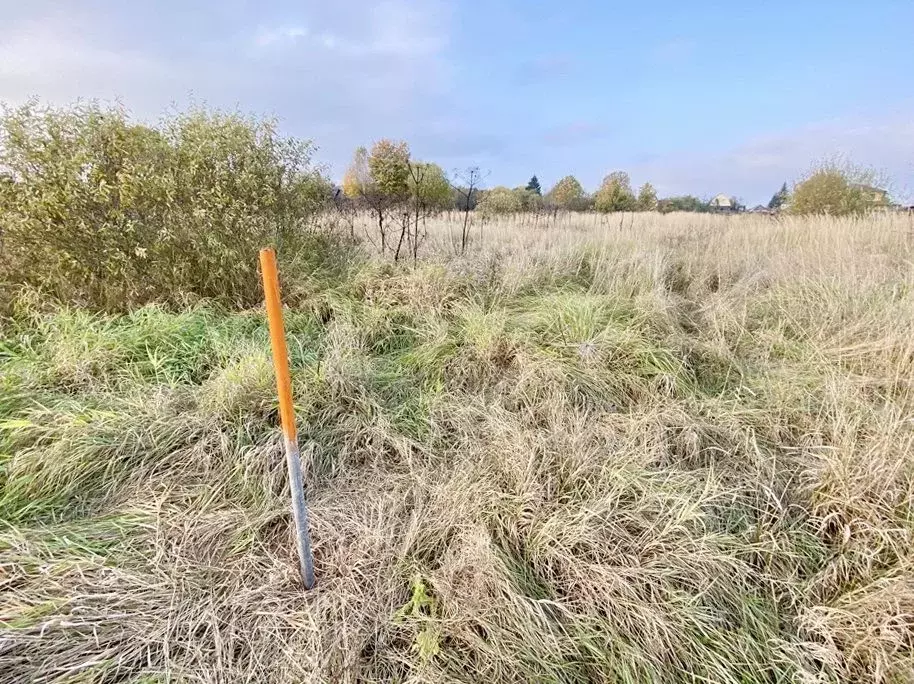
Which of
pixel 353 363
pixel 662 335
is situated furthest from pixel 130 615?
pixel 662 335

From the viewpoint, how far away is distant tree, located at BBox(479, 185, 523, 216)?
385 inches

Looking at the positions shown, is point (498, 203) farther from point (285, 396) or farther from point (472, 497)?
point (285, 396)

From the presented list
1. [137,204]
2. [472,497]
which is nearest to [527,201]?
[137,204]

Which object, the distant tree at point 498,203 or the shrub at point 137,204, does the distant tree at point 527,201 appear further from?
the shrub at point 137,204

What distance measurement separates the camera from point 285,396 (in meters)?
1.24

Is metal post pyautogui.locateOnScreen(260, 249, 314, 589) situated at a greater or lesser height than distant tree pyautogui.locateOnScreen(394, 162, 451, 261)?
lesser

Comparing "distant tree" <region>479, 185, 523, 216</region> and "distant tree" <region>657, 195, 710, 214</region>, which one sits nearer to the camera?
"distant tree" <region>479, 185, 523, 216</region>

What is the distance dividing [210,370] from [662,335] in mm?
3134

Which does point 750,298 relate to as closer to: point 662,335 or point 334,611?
point 662,335

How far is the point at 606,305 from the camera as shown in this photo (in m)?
3.33

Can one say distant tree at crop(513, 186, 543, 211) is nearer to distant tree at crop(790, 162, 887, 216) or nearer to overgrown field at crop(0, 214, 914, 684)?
distant tree at crop(790, 162, 887, 216)

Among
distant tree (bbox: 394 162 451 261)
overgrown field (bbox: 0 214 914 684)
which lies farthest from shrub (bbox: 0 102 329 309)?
distant tree (bbox: 394 162 451 261)

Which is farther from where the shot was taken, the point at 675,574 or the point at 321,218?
the point at 321,218

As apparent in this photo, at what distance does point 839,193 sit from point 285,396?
10.8 metres
